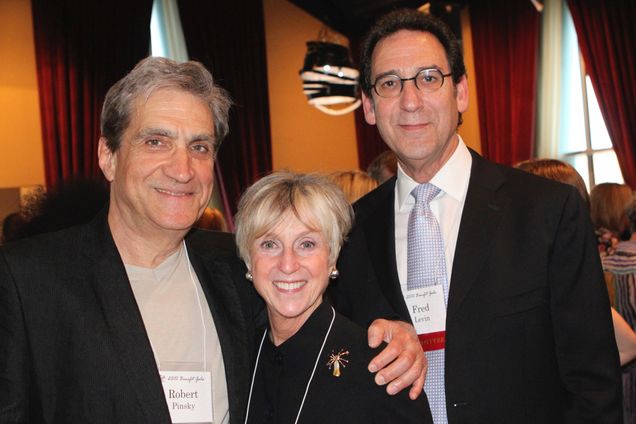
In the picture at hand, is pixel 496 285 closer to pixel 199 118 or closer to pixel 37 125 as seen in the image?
pixel 199 118

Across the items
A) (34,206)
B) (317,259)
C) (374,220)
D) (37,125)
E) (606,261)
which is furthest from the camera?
(37,125)

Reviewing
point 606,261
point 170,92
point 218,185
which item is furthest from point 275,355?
point 218,185

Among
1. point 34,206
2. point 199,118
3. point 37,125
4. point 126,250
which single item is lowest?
point 126,250

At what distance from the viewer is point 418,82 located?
2117mm

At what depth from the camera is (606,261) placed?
11.4ft

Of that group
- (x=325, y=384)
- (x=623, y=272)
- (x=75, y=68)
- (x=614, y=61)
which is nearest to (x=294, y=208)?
(x=325, y=384)

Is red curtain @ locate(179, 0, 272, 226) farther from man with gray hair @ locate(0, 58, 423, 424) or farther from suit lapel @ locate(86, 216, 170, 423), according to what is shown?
suit lapel @ locate(86, 216, 170, 423)

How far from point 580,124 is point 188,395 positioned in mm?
7434

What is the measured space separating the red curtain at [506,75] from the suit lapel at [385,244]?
20.9 feet

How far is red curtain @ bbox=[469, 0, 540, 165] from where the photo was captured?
8.20 meters

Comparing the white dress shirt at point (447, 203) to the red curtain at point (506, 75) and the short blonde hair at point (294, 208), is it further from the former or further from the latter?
the red curtain at point (506, 75)

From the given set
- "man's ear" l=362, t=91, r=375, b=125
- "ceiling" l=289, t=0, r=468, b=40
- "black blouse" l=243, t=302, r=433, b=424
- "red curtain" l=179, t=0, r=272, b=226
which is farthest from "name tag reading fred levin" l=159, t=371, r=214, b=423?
"ceiling" l=289, t=0, r=468, b=40

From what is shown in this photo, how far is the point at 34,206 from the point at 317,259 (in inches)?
34.7

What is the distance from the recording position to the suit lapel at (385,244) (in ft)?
6.68
